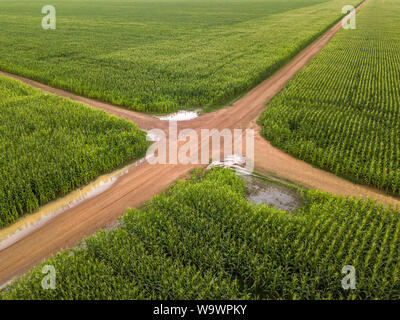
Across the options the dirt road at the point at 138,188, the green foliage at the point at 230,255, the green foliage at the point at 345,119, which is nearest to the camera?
the green foliage at the point at 230,255

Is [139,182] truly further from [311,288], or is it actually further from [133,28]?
[133,28]

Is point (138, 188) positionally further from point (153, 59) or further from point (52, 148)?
point (153, 59)

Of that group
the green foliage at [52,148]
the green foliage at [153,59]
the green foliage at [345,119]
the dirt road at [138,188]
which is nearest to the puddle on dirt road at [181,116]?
the dirt road at [138,188]

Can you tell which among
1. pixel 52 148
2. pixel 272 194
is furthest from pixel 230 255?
pixel 52 148

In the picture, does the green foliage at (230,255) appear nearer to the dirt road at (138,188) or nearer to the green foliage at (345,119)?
the dirt road at (138,188)

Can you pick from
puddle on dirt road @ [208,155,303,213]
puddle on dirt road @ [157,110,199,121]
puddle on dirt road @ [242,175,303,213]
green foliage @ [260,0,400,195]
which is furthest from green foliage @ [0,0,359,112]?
puddle on dirt road @ [242,175,303,213]

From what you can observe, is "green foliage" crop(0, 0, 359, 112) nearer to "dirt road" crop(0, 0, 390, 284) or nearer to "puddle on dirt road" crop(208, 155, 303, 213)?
"dirt road" crop(0, 0, 390, 284)
